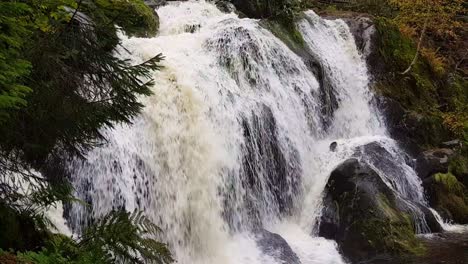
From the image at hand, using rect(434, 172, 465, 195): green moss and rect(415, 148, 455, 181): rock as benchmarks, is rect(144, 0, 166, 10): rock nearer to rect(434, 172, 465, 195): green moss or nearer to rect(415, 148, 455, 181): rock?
rect(415, 148, 455, 181): rock

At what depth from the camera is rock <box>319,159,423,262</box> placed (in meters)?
9.46

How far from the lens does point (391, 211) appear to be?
10258mm

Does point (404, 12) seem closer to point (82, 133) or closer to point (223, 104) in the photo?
point (223, 104)

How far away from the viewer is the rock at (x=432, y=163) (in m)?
13.2

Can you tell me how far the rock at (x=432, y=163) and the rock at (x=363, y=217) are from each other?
2.87 metres

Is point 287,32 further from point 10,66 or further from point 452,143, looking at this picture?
point 10,66

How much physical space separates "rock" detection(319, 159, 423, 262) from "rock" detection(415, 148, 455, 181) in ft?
9.43

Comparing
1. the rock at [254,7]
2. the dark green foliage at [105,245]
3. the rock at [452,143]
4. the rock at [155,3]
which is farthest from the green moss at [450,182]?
the dark green foliage at [105,245]

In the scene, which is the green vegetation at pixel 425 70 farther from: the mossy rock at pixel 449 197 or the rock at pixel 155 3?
the rock at pixel 155 3

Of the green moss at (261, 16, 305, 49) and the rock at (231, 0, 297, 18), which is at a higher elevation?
the rock at (231, 0, 297, 18)

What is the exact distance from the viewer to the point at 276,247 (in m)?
8.89

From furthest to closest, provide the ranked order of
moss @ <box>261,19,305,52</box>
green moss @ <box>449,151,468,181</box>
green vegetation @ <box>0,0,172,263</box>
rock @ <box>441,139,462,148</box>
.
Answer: rock @ <box>441,139,462,148</box>, moss @ <box>261,19,305,52</box>, green moss @ <box>449,151,468,181</box>, green vegetation @ <box>0,0,172,263</box>

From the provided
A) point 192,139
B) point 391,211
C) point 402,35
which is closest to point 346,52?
point 402,35

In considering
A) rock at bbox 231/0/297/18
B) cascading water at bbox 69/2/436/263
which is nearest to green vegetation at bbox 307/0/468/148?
cascading water at bbox 69/2/436/263
